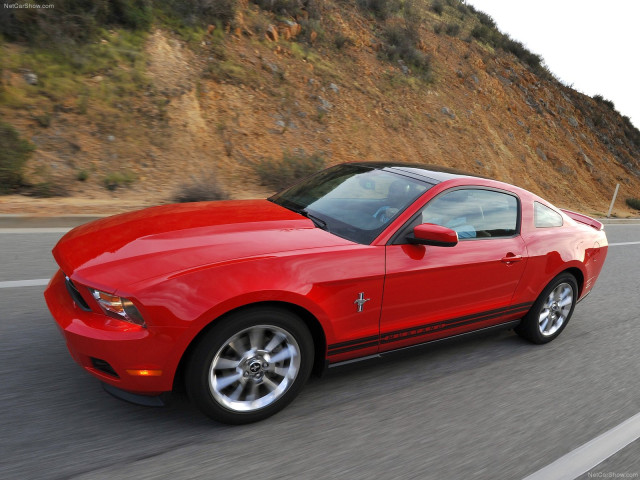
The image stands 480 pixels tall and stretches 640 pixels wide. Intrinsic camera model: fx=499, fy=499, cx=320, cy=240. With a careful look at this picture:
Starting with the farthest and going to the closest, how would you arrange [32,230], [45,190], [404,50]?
1. [404,50]
2. [45,190]
3. [32,230]

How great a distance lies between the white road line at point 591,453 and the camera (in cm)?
272

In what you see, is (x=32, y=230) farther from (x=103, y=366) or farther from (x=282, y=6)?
(x=282, y=6)

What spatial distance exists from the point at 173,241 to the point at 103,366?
77 centimetres

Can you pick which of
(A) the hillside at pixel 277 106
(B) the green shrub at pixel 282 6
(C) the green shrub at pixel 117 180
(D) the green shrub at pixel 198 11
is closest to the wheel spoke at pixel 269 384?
(A) the hillside at pixel 277 106

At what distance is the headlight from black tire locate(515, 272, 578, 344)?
3266 millimetres

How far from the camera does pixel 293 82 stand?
15.4 metres

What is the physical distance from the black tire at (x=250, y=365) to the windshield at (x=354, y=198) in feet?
2.66

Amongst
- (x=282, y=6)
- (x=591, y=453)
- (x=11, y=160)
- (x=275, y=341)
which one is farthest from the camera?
(x=282, y=6)

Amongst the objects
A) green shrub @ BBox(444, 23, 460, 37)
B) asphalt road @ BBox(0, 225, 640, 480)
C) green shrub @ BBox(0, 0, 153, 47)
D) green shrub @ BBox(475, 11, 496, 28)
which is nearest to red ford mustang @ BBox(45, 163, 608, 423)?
asphalt road @ BBox(0, 225, 640, 480)

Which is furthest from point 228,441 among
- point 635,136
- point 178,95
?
point 635,136

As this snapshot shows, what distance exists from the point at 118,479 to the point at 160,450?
0.26 metres

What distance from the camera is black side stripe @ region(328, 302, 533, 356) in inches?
122

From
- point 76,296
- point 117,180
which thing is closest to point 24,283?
point 76,296

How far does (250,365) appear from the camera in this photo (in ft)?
9.11
